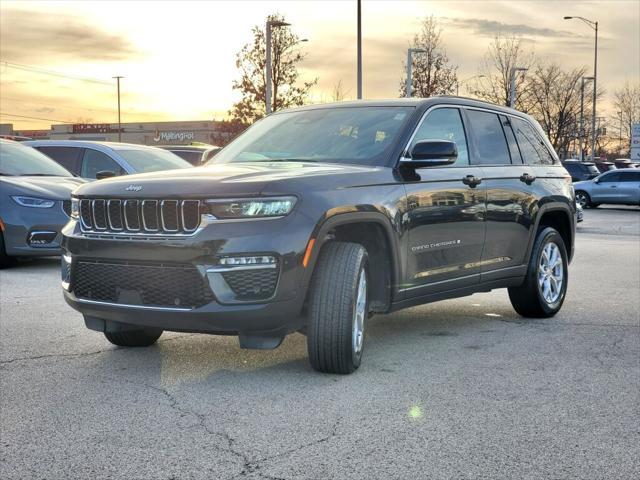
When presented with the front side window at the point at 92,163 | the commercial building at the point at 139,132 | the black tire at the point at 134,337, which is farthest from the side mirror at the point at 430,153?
the commercial building at the point at 139,132

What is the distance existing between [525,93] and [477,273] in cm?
4912

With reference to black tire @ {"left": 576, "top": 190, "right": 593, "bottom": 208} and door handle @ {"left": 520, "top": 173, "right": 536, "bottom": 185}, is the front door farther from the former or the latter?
black tire @ {"left": 576, "top": 190, "right": 593, "bottom": 208}

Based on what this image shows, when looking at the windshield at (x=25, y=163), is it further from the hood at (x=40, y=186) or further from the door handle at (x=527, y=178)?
the door handle at (x=527, y=178)

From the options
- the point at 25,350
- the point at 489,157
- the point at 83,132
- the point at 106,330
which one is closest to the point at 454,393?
the point at 106,330

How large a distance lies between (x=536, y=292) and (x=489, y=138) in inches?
55.6

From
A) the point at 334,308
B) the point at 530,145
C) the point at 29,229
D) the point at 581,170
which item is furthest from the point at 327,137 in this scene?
the point at 581,170

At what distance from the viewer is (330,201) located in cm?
486

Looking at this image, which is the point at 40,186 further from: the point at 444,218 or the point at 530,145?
the point at 444,218

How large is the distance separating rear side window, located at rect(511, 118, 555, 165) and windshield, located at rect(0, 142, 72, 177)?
6504 mm

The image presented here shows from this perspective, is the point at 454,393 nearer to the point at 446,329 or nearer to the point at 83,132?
the point at 446,329

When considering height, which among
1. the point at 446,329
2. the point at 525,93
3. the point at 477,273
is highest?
the point at 525,93

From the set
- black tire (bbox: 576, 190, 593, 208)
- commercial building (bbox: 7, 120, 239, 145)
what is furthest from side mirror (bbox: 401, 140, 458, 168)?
commercial building (bbox: 7, 120, 239, 145)

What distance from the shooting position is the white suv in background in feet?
39.3

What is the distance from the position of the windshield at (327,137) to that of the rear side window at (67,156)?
21.9 feet
